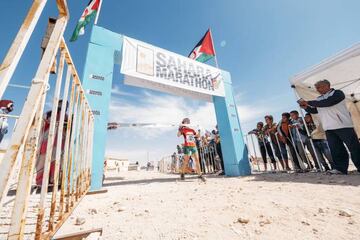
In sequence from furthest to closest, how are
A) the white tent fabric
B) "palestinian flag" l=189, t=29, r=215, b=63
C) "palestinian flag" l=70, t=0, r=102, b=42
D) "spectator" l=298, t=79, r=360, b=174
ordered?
"palestinian flag" l=189, t=29, r=215, b=63 → "palestinian flag" l=70, t=0, r=102, b=42 → the white tent fabric → "spectator" l=298, t=79, r=360, b=174

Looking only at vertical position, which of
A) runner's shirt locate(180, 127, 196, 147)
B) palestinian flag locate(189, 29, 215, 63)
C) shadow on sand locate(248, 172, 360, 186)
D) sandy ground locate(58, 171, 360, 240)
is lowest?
sandy ground locate(58, 171, 360, 240)

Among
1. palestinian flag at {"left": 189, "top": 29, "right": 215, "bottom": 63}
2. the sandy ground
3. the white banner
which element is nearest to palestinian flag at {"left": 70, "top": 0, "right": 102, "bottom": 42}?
Result: the white banner

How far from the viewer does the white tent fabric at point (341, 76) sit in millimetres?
3816

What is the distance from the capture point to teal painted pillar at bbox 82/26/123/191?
348 cm

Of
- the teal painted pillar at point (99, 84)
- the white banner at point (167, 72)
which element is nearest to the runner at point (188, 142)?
the white banner at point (167, 72)

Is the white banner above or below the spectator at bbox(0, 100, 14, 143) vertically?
above

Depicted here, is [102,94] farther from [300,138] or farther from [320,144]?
[320,144]

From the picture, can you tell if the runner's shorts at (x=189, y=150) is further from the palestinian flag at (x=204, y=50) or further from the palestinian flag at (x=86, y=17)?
the palestinian flag at (x=204, y=50)

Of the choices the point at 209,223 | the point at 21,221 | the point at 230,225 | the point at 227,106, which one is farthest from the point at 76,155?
the point at 227,106

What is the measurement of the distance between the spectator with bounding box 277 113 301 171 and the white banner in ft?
6.65

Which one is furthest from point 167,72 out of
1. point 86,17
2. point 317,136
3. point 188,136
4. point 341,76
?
point 341,76

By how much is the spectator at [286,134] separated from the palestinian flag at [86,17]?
6337 millimetres

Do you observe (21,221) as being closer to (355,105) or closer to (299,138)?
(299,138)

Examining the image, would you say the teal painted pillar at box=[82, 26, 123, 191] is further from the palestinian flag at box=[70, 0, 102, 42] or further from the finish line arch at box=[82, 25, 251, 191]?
the palestinian flag at box=[70, 0, 102, 42]
